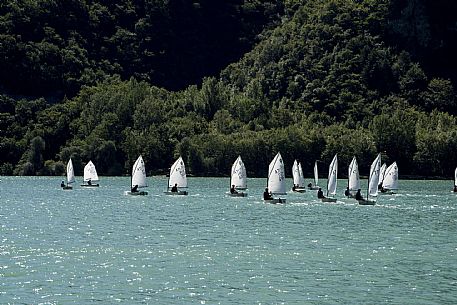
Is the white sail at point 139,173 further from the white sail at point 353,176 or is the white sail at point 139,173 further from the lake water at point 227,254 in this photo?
the white sail at point 353,176

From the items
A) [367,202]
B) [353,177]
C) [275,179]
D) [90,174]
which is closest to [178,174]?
[275,179]

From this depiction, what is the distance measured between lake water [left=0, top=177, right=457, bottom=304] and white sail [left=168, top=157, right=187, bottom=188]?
57.2ft

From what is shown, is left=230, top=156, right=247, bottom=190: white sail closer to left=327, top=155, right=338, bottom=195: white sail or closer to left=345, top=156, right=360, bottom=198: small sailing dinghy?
left=327, top=155, right=338, bottom=195: white sail

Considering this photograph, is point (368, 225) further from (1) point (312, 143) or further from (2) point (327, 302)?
(1) point (312, 143)

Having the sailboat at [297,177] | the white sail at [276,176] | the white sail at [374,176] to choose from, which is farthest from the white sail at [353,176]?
the sailboat at [297,177]

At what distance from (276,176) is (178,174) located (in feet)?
61.6

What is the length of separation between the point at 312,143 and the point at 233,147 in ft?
47.9

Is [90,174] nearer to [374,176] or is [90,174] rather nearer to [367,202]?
[374,176]

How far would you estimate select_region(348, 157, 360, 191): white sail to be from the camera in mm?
116250

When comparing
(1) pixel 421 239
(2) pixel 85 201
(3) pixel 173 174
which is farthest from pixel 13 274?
(3) pixel 173 174

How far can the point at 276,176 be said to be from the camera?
357 ft

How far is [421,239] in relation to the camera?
72.7 metres

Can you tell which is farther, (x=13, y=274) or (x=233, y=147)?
(x=233, y=147)

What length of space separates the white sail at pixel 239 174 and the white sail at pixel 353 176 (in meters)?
12.5
